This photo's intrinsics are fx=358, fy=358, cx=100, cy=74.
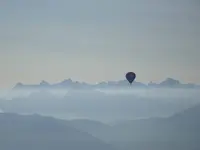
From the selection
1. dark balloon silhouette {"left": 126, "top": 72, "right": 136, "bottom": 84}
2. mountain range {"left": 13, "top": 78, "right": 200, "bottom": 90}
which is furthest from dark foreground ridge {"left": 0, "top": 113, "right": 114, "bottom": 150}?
dark balloon silhouette {"left": 126, "top": 72, "right": 136, "bottom": 84}

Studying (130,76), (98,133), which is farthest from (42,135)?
(130,76)

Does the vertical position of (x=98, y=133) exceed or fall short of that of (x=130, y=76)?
it falls short

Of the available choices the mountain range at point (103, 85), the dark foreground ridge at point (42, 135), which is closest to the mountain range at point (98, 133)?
the dark foreground ridge at point (42, 135)

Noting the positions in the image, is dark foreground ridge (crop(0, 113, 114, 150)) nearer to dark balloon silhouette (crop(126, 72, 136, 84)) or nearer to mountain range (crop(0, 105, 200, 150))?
mountain range (crop(0, 105, 200, 150))

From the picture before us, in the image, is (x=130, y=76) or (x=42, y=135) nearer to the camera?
(x=42, y=135)

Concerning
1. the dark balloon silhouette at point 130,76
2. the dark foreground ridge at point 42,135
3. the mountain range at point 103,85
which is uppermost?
the dark balloon silhouette at point 130,76

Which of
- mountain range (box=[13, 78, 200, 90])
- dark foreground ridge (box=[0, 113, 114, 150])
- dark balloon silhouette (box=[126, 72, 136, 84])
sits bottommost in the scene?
dark foreground ridge (box=[0, 113, 114, 150])

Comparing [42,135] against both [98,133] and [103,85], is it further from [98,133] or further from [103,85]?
[103,85]

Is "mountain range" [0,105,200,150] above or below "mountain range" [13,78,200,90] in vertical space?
below

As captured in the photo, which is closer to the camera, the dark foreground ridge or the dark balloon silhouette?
the dark foreground ridge

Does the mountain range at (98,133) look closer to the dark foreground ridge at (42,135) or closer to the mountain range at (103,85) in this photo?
the dark foreground ridge at (42,135)

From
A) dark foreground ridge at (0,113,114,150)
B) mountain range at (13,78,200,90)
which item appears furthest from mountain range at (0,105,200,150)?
mountain range at (13,78,200,90)
